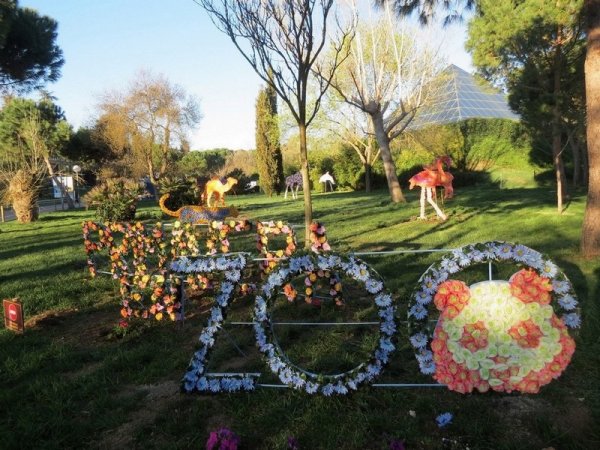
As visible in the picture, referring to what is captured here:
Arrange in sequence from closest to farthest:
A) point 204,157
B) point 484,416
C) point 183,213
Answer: point 484,416
point 183,213
point 204,157

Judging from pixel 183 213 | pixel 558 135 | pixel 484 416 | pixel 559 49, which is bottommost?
pixel 484 416

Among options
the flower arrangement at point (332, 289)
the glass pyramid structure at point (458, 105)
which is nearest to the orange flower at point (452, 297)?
the flower arrangement at point (332, 289)

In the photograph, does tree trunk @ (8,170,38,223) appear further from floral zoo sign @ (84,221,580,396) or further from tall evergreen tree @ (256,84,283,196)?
floral zoo sign @ (84,221,580,396)

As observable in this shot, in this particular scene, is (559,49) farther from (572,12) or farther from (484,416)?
(484,416)

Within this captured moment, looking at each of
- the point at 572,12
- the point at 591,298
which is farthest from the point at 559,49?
the point at 591,298

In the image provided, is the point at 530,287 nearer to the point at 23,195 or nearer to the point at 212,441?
the point at 212,441

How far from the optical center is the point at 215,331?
3502mm

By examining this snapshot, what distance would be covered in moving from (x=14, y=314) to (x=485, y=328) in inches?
182

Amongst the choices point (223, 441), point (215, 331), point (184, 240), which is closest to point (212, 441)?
point (223, 441)

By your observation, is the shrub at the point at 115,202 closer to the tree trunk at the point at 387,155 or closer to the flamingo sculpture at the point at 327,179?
the tree trunk at the point at 387,155

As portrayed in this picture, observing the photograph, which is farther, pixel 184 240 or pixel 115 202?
pixel 115 202

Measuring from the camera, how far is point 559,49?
39.1 feet

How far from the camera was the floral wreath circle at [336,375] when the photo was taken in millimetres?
3150

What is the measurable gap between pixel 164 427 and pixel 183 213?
9046mm
